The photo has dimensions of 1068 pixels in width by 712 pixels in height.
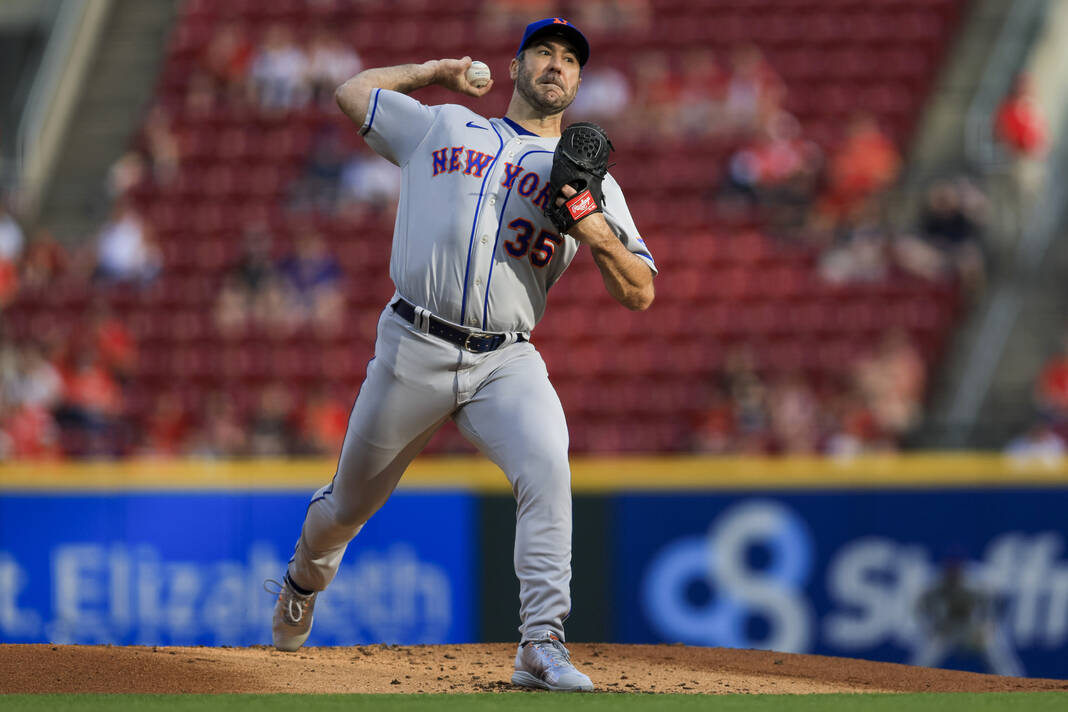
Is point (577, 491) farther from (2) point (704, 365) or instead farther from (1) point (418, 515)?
(2) point (704, 365)

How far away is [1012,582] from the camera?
8.88 m

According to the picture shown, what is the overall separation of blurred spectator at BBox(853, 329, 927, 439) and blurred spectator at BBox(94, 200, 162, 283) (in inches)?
247

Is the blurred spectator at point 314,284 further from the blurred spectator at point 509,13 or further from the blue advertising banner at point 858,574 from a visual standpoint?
the blue advertising banner at point 858,574

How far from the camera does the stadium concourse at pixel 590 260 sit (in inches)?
461

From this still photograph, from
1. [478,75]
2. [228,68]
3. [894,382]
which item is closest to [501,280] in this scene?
[478,75]

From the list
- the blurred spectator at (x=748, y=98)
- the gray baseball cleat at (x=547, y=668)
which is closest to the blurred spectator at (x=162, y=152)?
the blurred spectator at (x=748, y=98)

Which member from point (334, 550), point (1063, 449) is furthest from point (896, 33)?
point (334, 550)

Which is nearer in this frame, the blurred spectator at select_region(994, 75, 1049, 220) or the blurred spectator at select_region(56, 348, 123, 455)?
the blurred spectator at select_region(56, 348, 123, 455)

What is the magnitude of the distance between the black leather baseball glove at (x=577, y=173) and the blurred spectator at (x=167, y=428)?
25.5 feet

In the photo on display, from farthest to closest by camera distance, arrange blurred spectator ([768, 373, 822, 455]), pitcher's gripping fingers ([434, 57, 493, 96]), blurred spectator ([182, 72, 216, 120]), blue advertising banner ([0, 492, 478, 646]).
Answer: blurred spectator ([182, 72, 216, 120])
blurred spectator ([768, 373, 822, 455])
blue advertising banner ([0, 492, 478, 646])
pitcher's gripping fingers ([434, 57, 493, 96])

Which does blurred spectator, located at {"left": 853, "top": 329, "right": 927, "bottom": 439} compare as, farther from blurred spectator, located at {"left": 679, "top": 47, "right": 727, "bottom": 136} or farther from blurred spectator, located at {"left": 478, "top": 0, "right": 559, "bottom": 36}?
blurred spectator, located at {"left": 478, "top": 0, "right": 559, "bottom": 36}

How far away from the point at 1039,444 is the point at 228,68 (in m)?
8.85

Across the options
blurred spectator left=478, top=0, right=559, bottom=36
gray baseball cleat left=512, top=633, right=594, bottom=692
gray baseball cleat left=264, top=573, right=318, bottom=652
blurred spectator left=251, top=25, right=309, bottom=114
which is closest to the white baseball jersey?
gray baseball cleat left=512, top=633, right=594, bottom=692

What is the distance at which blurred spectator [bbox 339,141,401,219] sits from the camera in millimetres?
13617
